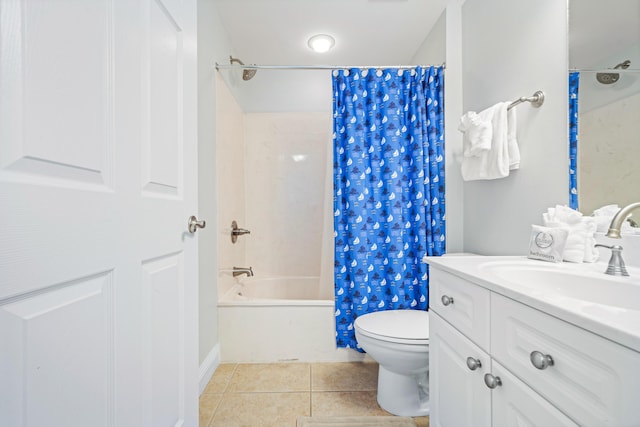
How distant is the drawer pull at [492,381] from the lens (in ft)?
2.36

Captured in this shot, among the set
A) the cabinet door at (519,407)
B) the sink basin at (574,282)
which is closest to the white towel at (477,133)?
the sink basin at (574,282)

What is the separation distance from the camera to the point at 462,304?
2.95 ft

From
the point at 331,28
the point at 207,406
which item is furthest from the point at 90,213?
the point at 331,28

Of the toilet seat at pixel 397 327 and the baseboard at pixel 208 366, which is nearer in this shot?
the toilet seat at pixel 397 327

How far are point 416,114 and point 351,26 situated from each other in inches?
33.4

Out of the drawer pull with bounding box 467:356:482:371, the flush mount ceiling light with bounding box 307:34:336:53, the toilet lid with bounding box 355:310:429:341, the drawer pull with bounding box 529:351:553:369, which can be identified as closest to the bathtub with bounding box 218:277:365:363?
the toilet lid with bounding box 355:310:429:341

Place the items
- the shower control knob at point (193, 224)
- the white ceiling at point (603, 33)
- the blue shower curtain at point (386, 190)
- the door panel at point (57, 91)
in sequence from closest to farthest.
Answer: the door panel at point (57, 91) < the white ceiling at point (603, 33) < the shower control knob at point (193, 224) < the blue shower curtain at point (386, 190)

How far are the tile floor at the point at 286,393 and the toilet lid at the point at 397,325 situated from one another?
42cm

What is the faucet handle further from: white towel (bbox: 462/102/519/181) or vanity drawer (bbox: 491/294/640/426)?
white towel (bbox: 462/102/519/181)

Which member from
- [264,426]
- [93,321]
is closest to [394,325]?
[264,426]

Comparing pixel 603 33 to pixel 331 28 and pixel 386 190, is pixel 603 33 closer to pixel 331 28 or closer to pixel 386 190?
pixel 386 190

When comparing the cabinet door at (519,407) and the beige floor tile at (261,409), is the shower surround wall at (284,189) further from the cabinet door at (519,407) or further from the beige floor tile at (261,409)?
the cabinet door at (519,407)

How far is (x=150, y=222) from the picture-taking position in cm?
79

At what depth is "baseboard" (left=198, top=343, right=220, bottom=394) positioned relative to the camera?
1.59 meters
